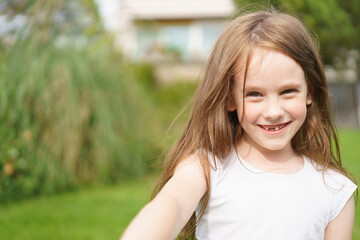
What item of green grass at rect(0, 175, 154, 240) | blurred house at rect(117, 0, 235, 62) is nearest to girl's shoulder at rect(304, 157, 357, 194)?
green grass at rect(0, 175, 154, 240)

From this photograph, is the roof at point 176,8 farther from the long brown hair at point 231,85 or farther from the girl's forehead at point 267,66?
the girl's forehead at point 267,66

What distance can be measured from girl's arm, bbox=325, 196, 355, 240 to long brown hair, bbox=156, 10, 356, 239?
6.8 inches

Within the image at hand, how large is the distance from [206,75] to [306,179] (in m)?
0.55

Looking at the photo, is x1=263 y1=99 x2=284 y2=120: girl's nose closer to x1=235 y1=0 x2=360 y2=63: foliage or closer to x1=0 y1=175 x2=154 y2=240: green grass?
x1=0 y1=175 x2=154 y2=240: green grass

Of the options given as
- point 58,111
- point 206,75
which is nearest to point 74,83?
point 58,111

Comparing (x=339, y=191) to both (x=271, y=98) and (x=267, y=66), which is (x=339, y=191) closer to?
(x=271, y=98)

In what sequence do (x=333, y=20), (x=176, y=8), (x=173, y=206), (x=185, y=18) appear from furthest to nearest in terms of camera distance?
A: (x=185, y=18)
(x=176, y=8)
(x=333, y=20)
(x=173, y=206)

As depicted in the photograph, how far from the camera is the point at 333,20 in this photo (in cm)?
951

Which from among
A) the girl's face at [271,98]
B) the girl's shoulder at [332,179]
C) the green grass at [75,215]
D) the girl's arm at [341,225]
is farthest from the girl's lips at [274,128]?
the green grass at [75,215]

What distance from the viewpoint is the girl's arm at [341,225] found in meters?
1.85

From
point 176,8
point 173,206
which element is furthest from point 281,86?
point 176,8

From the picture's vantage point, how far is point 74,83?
538 cm

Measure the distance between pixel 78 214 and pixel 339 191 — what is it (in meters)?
2.94

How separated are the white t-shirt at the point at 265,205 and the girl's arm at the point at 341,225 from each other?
23 mm
